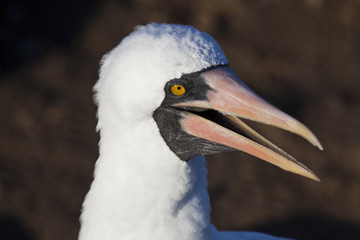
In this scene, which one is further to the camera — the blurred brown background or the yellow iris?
the blurred brown background

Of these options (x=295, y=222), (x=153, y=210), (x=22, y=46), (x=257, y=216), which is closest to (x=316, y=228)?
(x=295, y=222)

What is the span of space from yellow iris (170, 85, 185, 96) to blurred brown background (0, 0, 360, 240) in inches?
133

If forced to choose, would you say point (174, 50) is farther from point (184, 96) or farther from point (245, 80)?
point (245, 80)

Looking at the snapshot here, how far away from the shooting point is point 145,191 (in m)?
2.76

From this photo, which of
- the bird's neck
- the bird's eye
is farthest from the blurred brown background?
the bird's eye

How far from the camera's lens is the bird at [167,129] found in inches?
102

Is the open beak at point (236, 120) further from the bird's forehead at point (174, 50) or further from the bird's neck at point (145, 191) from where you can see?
the bird's neck at point (145, 191)

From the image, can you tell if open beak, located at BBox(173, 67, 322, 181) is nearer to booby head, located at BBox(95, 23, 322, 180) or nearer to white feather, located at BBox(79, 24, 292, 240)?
booby head, located at BBox(95, 23, 322, 180)

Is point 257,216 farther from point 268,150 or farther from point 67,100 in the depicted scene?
point 268,150

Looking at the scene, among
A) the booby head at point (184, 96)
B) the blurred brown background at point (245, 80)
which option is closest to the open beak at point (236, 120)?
the booby head at point (184, 96)

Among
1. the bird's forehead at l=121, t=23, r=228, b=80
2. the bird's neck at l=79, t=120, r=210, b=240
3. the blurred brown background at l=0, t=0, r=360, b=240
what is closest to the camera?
the bird's forehead at l=121, t=23, r=228, b=80

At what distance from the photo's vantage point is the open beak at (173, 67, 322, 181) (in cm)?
260

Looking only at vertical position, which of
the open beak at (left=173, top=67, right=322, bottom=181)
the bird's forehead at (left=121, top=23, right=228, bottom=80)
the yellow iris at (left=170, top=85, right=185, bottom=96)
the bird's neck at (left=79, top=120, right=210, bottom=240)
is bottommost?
the bird's neck at (left=79, top=120, right=210, bottom=240)

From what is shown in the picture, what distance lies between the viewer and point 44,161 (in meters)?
6.04
